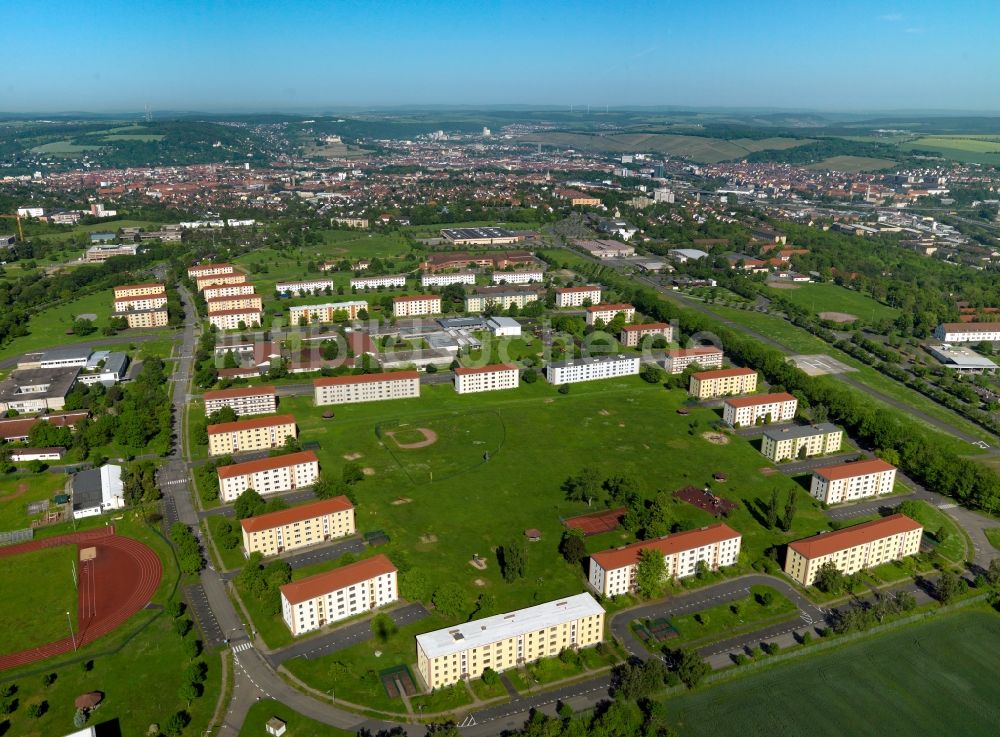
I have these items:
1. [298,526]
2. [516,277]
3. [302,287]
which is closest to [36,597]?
[298,526]

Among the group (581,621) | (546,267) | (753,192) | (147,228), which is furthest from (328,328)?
(753,192)

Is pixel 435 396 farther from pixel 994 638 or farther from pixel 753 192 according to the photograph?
pixel 753 192

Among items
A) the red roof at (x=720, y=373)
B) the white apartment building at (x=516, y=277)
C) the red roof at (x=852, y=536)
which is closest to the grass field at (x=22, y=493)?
the red roof at (x=852, y=536)

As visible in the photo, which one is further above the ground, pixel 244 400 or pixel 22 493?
pixel 244 400

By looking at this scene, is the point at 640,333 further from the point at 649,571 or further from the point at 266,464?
the point at 266,464

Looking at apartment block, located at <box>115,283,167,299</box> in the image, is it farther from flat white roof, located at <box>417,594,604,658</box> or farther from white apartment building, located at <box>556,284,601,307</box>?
flat white roof, located at <box>417,594,604,658</box>

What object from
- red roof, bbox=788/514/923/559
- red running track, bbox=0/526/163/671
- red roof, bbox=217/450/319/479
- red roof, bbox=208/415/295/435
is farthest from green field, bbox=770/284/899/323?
red running track, bbox=0/526/163/671
